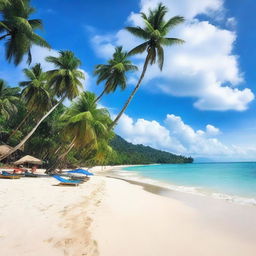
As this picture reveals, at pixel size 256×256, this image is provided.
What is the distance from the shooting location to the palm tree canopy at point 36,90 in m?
21.2

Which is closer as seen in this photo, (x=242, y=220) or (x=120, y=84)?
(x=242, y=220)

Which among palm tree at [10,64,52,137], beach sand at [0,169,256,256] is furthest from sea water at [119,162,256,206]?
palm tree at [10,64,52,137]

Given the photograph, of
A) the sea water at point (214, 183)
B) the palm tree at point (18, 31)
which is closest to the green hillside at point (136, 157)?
the sea water at point (214, 183)

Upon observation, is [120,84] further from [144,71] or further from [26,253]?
[26,253]

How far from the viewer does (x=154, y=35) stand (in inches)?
637

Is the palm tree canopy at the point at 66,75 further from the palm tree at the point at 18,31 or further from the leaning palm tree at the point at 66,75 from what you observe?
the palm tree at the point at 18,31

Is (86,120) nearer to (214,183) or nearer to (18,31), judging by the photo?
(18,31)

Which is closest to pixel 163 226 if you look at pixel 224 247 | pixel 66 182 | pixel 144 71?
pixel 224 247

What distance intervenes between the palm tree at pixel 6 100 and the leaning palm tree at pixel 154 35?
55.1 feet

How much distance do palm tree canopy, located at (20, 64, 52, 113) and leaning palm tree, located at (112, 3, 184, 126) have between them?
10.3m

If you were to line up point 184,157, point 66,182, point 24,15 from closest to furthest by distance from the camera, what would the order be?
point 66,182, point 24,15, point 184,157

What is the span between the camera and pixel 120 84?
1984 centimetres

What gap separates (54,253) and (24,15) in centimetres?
1487

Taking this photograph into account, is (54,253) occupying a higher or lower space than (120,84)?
lower
